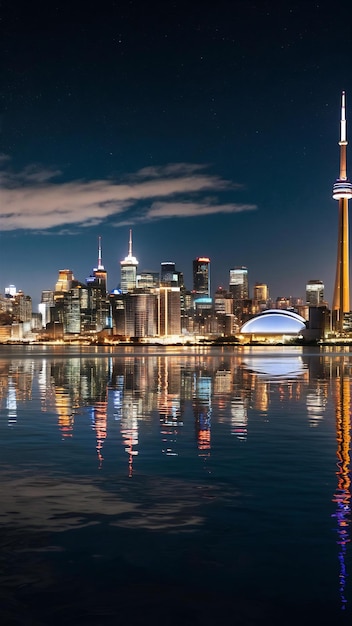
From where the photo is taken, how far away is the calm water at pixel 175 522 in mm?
7684

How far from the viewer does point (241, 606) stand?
761cm

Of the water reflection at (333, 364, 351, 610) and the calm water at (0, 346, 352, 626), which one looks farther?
the water reflection at (333, 364, 351, 610)

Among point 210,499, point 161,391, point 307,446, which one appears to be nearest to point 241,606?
point 210,499

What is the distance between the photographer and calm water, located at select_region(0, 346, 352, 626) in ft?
25.2

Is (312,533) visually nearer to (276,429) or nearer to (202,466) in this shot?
(202,466)

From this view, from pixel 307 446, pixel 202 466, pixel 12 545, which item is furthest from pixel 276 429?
pixel 12 545

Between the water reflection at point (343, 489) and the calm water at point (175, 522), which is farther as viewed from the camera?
the water reflection at point (343, 489)

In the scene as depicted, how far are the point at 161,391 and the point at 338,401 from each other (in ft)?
31.0

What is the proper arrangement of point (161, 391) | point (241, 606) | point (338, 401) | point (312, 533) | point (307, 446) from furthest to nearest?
point (161, 391) → point (338, 401) → point (307, 446) → point (312, 533) → point (241, 606)

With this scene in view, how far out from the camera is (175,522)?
35.2 ft

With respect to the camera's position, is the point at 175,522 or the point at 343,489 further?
the point at 343,489

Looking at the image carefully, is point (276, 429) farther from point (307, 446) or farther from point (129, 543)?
point (129, 543)

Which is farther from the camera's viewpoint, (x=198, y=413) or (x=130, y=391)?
(x=130, y=391)

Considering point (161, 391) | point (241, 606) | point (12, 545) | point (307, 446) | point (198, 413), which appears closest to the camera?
point (241, 606)
